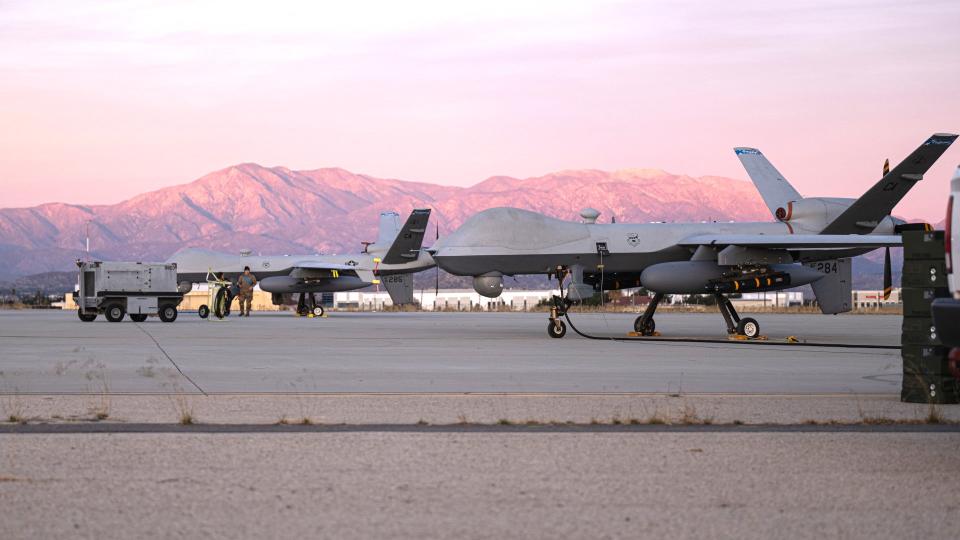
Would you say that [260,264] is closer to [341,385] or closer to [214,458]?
[341,385]

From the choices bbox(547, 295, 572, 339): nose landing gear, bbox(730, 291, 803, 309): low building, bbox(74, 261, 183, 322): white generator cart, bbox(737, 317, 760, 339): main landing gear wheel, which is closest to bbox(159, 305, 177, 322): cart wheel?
bbox(74, 261, 183, 322): white generator cart

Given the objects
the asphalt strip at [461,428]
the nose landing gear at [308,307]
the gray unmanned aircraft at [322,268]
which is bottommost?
the nose landing gear at [308,307]

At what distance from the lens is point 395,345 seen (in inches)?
1006

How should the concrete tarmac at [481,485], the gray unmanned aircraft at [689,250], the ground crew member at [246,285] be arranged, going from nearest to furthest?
the concrete tarmac at [481,485] → the gray unmanned aircraft at [689,250] → the ground crew member at [246,285]

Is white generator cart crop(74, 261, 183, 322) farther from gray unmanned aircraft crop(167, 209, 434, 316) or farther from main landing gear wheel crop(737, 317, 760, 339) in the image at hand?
main landing gear wheel crop(737, 317, 760, 339)

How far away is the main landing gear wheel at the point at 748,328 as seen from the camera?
28.2m

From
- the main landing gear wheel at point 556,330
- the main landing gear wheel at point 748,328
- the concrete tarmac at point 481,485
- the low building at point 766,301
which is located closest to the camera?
the concrete tarmac at point 481,485

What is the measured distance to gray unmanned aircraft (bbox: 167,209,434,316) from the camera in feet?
191

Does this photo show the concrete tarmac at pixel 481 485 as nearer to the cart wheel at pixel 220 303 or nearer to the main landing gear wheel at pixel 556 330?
the main landing gear wheel at pixel 556 330

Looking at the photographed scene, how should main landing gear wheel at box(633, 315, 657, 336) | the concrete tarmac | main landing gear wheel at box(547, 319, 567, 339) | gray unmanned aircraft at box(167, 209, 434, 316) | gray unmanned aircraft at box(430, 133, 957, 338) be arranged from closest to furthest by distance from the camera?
the concrete tarmac
gray unmanned aircraft at box(430, 133, 957, 338)
main landing gear wheel at box(547, 319, 567, 339)
main landing gear wheel at box(633, 315, 657, 336)
gray unmanned aircraft at box(167, 209, 434, 316)

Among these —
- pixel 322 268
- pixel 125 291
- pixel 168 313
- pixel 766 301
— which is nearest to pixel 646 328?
pixel 168 313

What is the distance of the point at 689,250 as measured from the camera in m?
30.2

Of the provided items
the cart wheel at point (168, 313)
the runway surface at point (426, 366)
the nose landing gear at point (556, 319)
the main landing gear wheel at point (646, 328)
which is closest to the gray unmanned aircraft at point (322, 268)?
the cart wheel at point (168, 313)

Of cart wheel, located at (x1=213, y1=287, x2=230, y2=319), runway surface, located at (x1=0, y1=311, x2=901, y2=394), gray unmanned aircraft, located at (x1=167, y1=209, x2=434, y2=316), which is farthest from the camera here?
gray unmanned aircraft, located at (x1=167, y1=209, x2=434, y2=316)
